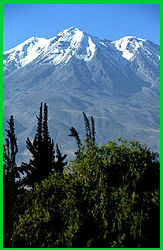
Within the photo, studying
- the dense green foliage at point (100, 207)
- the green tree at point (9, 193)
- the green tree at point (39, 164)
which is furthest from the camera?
the green tree at point (39, 164)

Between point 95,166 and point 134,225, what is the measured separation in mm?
6321

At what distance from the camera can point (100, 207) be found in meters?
28.5

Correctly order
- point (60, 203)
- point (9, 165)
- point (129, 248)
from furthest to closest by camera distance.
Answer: point (9, 165)
point (60, 203)
point (129, 248)

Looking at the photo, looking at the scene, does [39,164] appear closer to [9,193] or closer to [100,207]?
[9,193]

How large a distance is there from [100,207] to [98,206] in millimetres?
326

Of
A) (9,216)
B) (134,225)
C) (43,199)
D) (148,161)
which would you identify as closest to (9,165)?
(9,216)

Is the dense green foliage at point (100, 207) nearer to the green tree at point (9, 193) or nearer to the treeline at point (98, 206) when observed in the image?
the treeline at point (98, 206)

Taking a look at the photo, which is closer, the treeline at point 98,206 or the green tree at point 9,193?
the treeline at point 98,206

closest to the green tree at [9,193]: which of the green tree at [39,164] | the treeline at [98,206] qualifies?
the treeline at [98,206]

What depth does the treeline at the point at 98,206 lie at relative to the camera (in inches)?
1078

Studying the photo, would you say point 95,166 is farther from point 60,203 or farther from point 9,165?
point 9,165

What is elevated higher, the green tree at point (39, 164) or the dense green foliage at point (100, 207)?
the green tree at point (39, 164)

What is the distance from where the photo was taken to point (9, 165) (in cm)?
4750

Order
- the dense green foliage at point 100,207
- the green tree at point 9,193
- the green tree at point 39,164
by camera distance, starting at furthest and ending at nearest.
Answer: the green tree at point 39,164, the green tree at point 9,193, the dense green foliage at point 100,207
